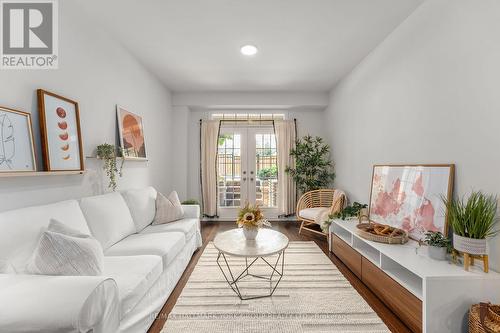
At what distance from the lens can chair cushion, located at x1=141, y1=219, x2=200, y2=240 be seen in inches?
103

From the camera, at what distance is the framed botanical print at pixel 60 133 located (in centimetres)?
175

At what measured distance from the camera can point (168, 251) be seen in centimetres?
206

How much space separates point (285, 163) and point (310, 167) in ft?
1.82

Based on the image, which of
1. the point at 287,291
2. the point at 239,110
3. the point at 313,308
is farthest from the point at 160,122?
the point at 313,308

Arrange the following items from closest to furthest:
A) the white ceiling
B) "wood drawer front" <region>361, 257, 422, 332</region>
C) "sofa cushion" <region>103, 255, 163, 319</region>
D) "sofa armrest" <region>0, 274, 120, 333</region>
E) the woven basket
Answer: "sofa armrest" <region>0, 274, 120, 333</region> < "sofa cushion" <region>103, 255, 163, 319</region> < "wood drawer front" <region>361, 257, 422, 332</region> < the woven basket < the white ceiling

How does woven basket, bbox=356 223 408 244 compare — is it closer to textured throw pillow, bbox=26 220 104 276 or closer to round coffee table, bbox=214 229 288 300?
round coffee table, bbox=214 229 288 300

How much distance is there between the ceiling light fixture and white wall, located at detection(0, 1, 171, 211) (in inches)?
61.2

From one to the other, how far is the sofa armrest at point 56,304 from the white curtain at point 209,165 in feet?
12.2

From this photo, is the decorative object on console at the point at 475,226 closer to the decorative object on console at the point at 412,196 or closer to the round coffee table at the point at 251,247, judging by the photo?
the decorative object on console at the point at 412,196

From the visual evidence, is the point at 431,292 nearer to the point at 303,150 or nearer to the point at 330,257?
the point at 330,257

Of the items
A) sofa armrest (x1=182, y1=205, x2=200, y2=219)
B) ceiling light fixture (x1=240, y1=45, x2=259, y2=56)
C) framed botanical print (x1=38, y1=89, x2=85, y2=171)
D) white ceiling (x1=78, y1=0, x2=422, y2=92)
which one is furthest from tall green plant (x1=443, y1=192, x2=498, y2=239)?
framed botanical print (x1=38, y1=89, x2=85, y2=171)

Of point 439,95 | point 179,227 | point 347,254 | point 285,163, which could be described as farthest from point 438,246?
point 285,163

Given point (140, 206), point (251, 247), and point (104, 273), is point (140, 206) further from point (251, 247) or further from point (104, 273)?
point (251, 247)

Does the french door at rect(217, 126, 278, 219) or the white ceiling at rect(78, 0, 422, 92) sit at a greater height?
the white ceiling at rect(78, 0, 422, 92)
